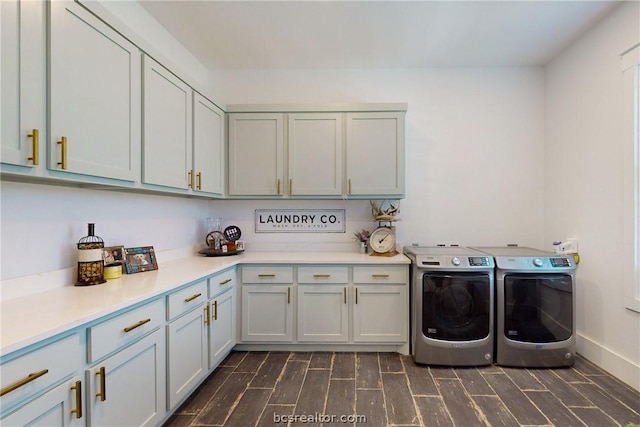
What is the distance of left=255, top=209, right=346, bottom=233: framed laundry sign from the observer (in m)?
3.26

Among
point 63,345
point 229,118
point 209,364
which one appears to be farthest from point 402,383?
point 229,118

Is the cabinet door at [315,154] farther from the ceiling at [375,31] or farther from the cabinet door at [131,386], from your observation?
the cabinet door at [131,386]

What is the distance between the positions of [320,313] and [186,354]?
1.18 metres

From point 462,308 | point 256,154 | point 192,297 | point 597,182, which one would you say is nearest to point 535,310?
point 462,308

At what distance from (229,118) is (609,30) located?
340 cm

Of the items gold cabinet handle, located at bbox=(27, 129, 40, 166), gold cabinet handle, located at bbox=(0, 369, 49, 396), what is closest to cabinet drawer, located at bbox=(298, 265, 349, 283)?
gold cabinet handle, located at bbox=(0, 369, 49, 396)

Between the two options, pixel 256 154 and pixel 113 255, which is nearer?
pixel 113 255

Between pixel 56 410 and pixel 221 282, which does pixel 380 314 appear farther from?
pixel 56 410

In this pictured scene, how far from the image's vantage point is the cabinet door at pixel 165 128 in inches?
73.6

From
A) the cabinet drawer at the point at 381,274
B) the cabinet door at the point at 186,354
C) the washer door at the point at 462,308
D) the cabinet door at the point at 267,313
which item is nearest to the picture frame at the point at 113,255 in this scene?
the cabinet door at the point at 186,354

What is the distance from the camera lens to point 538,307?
243 centimetres

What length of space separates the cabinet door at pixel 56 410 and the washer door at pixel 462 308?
2.33 m

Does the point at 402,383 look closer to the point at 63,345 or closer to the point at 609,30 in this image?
the point at 63,345

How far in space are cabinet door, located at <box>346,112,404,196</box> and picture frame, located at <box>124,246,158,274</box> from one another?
182cm
